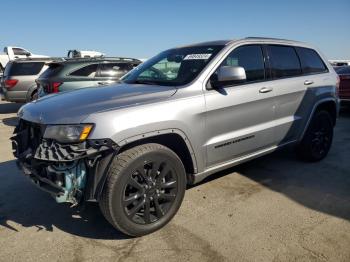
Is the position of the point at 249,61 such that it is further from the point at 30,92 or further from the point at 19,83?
the point at 19,83

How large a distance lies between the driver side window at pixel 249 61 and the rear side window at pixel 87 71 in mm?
5163

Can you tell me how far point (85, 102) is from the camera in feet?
10.6

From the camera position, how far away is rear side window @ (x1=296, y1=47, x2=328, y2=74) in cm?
500

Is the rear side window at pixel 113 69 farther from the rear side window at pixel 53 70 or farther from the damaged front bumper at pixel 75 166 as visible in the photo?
the damaged front bumper at pixel 75 166

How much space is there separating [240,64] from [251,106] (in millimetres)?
512

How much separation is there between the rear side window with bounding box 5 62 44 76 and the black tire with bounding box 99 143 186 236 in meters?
9.65

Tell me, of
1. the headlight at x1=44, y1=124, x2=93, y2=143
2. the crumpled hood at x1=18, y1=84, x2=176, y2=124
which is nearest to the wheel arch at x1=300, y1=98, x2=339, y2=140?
the crumpled hood at x1=18, y1=84, x2=176, y2=124

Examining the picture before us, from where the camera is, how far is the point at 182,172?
343cm

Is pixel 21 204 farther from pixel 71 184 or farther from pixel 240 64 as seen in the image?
pixel 240 64

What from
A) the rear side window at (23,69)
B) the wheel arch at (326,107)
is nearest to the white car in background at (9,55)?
the rear side window at (23,69)

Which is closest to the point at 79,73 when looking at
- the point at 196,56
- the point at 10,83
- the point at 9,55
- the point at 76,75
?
the point at 76,75

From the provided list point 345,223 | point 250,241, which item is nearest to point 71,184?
point 250,241

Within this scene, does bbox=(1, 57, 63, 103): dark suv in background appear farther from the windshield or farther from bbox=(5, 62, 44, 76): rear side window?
the windshield

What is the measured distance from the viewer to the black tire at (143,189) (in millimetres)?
2974
